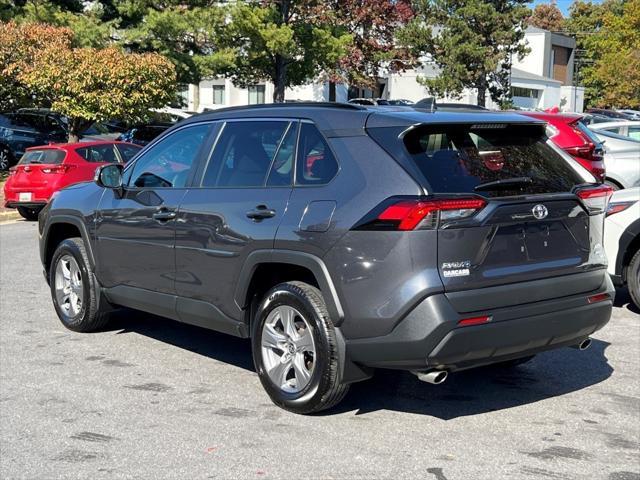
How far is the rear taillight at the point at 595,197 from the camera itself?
4.96 meters

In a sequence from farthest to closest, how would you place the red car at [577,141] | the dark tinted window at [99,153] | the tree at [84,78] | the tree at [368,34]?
the tree at [368,34] → the tree at [84,78] → the dark tinted window at [99,153] → the red car at [577,141]

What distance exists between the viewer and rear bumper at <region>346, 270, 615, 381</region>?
14.1 ft

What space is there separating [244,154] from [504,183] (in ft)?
6.01

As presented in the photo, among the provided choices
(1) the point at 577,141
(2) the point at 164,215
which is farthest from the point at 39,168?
(2) the point at 164,215

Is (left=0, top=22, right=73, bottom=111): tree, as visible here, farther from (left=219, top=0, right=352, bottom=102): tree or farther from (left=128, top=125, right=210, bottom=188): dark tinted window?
(left=128, top=125, right=210, bottom=188): dark tinted window

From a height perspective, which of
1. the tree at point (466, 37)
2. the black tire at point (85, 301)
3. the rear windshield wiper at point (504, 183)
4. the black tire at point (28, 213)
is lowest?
the black tire at point (28, 213)

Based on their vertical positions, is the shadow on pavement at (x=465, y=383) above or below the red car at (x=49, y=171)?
below

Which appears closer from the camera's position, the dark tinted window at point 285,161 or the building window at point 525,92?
the dark tinted window at point 285,161


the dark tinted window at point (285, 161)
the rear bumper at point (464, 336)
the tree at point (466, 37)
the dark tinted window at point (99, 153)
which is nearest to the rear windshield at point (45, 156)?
the dark tinted window at point (99, 153)

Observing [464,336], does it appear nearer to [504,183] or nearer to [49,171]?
[504,183]

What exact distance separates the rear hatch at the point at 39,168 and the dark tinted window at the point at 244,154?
35.4 feet

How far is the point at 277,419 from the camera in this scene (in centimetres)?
498

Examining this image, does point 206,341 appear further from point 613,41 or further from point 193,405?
point 613,41

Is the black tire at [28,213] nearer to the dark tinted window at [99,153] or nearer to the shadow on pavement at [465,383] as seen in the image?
the dark tinted window at [99,153]
